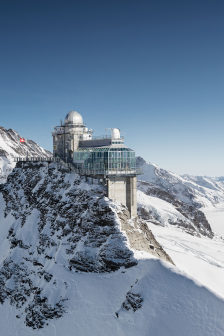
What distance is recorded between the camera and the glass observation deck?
5112cm

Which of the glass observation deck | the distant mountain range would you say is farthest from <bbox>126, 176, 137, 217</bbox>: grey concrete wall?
the distant mountain range

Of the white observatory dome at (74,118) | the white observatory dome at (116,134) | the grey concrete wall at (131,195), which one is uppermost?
the white observatory dome at (74,118)

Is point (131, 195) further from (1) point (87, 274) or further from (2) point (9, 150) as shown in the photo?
(2) point (9, 150)

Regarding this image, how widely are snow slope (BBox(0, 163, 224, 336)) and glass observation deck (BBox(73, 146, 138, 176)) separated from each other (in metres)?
3.20

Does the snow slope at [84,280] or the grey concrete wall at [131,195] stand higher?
the grey concrete wall at [131,195]

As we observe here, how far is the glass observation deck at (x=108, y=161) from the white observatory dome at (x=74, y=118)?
30.7 ft

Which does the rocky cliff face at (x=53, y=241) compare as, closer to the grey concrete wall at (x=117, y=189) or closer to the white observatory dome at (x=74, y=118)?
the grey concrete wall at (x=117, y=189)

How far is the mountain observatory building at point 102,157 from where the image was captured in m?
50.7

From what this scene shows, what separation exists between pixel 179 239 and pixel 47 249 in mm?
60479

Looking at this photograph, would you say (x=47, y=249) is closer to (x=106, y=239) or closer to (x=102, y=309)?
(x=106, y=239)

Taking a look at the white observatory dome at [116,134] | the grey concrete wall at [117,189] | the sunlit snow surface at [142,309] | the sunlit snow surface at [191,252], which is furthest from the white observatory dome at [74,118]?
the sunlit snow surface at [191,252]

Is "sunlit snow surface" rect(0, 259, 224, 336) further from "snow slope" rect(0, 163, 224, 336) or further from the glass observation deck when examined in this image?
the glass observation deck

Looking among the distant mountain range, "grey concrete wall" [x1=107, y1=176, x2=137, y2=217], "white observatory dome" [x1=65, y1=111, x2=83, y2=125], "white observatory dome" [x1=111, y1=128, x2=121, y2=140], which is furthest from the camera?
"white observatory dome" [x1=65, y1=111, x2=83, y2=125]

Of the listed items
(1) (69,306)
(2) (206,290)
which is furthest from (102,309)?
(2) (206,290)
